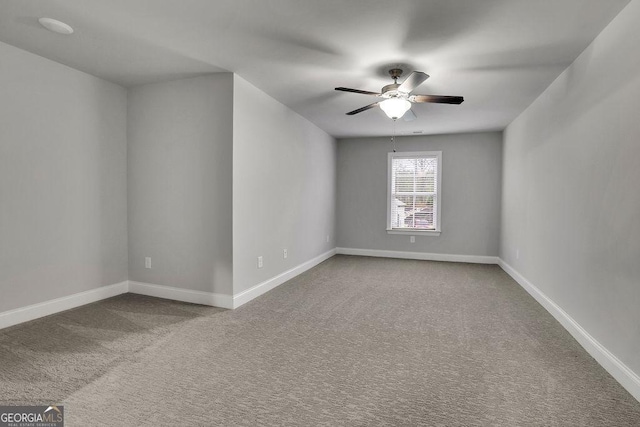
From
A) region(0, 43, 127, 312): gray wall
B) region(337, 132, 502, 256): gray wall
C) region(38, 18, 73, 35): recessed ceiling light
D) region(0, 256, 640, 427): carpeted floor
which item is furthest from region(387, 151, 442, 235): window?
region(38, 18, 73, 35): recessed ceiling light

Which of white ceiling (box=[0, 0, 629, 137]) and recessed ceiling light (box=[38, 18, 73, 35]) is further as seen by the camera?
recessed ceiling light (box=[38, 18, 73, 35])

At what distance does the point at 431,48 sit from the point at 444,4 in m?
0.66

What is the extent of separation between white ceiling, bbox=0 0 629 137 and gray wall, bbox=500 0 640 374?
261mm

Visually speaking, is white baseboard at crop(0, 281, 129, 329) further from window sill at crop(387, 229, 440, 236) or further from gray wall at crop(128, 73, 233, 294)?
window sill at crop(387, 229, 440, 236)

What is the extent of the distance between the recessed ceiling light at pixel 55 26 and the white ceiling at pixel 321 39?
63mm

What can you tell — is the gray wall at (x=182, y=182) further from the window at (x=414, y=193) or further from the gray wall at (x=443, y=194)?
the window at (x=414, y=193)

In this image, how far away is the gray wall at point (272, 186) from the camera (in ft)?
11.8

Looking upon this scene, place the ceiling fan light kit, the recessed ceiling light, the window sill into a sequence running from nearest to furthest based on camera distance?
1. the recessed ceiling light
2. the ceiling fan light kit
3. the window sill

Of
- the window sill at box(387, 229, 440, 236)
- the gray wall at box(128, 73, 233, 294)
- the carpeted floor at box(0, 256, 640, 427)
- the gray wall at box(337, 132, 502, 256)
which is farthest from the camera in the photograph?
the window sill at box(387, 229, 440, 236)

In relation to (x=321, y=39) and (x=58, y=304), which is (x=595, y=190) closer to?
(x=321, y=39)

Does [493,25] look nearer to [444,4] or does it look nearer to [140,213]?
[444,4]

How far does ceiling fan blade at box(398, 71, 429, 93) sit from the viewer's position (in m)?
2.67

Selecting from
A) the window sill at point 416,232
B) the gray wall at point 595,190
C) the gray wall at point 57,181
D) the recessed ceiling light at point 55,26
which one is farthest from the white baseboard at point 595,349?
the gray wall at point 57,181

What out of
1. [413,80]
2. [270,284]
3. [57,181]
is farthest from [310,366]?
[57,181]
